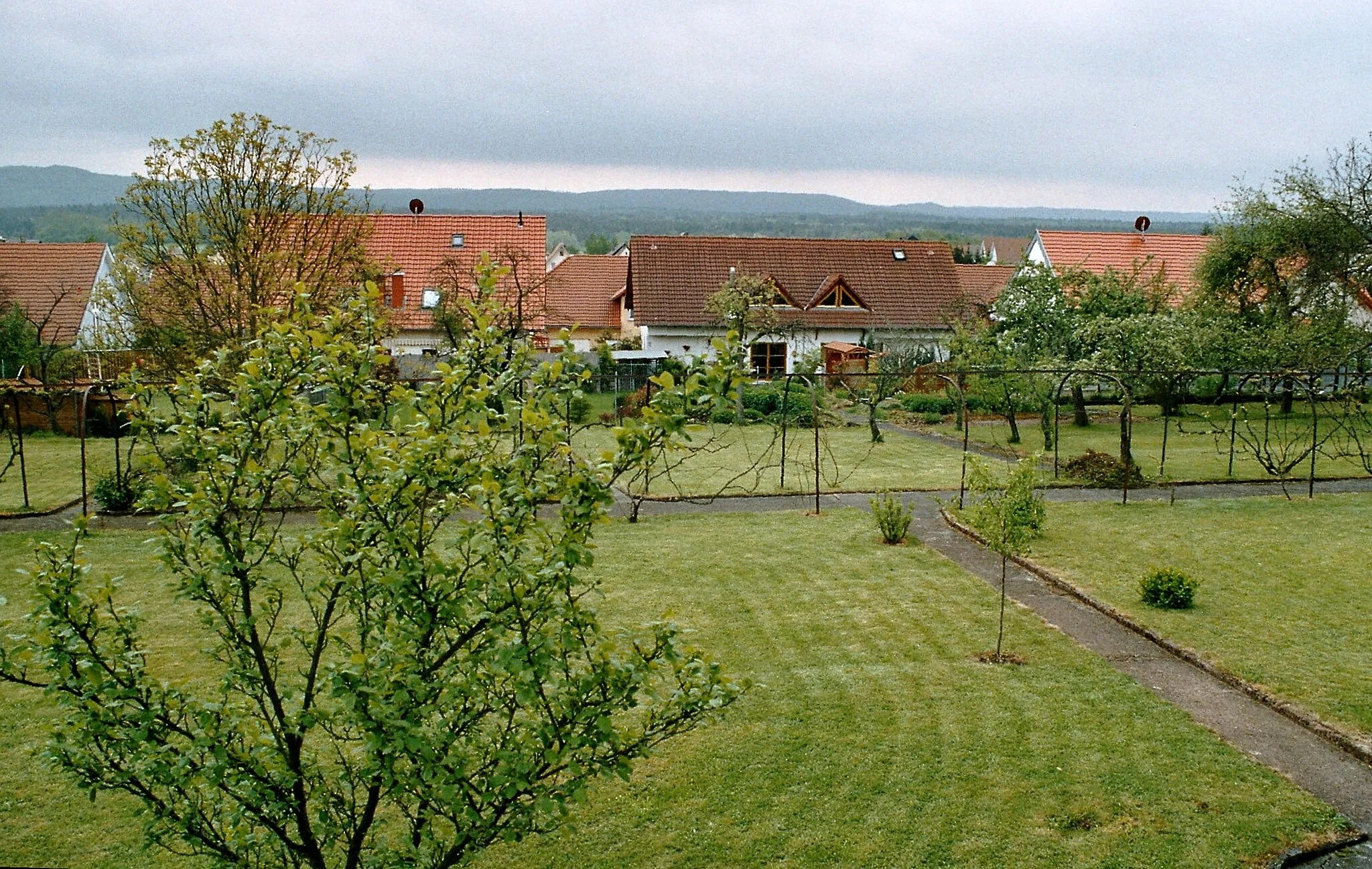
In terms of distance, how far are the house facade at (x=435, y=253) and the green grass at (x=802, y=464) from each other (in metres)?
9.49

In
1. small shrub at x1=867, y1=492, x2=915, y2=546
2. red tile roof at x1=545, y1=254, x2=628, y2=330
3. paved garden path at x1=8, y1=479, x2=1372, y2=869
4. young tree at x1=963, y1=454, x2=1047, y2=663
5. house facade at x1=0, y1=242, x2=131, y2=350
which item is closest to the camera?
paved garden path at x1=8, y1=479, x2=1372, y2=869

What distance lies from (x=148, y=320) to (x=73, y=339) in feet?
56.0

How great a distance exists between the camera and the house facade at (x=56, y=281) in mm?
34750

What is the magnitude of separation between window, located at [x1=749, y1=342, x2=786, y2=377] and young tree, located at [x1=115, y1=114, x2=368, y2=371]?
62.6 feet

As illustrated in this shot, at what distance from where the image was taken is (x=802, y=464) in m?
21.1

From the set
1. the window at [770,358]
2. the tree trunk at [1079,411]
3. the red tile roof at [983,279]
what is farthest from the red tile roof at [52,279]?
the red tile roof at [983,279]

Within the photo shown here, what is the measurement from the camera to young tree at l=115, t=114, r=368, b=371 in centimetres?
1953

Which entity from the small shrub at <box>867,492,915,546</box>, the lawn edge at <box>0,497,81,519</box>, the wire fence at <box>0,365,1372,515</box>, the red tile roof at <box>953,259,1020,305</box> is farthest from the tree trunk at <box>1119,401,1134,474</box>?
the red tile roof at <box>953,259,1020,305</box>

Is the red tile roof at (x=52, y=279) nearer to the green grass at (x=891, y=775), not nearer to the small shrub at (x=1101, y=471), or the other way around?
the green grass at (x=891, y=775)

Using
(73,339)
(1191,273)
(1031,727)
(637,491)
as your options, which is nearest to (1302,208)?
(1191,273)

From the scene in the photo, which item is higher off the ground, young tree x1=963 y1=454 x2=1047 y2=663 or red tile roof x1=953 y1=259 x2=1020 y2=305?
red tile roof x1=953 y1=259 x2=1020 y2=305

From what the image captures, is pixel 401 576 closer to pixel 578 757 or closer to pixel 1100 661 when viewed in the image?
pixel 578 757

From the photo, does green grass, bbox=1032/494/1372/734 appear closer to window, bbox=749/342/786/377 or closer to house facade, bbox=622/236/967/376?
house facade, bbox=622/236/967/376

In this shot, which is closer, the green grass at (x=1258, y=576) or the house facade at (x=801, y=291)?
the green grass at (x=1258, y=576)
